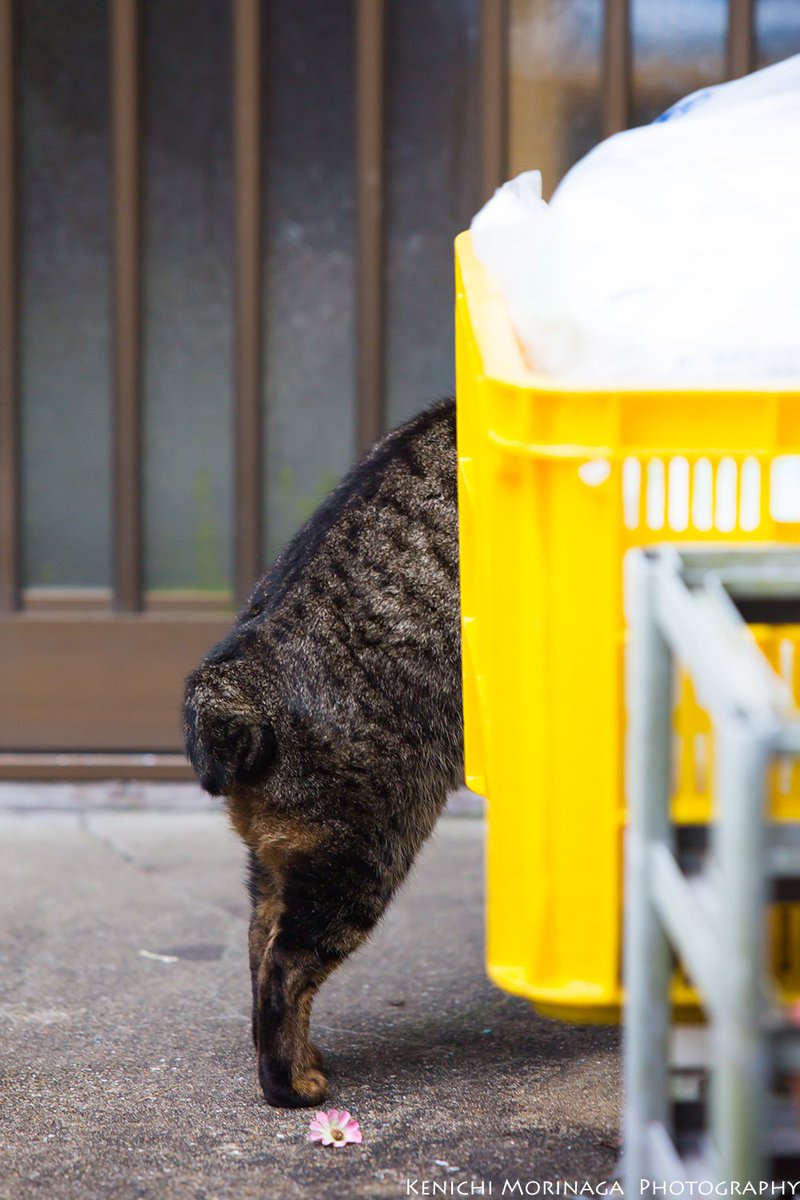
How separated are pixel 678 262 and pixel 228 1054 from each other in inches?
64.9

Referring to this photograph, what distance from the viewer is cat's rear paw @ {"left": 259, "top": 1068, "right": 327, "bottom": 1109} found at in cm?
231

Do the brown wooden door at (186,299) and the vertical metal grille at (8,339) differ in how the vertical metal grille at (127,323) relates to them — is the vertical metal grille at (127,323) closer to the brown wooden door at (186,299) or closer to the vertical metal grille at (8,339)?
the brown wooden door at (186,299)

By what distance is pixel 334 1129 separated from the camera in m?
2.20

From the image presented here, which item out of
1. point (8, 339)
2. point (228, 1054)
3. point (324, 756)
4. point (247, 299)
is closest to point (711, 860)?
point (324, 756)

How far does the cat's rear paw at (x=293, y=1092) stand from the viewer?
7.57 ft

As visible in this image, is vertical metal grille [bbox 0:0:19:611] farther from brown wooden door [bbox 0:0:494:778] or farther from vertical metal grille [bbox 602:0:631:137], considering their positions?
vertical metal grille [bbox 602:0:631:137]

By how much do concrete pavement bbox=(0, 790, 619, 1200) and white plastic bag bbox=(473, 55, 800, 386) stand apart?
1.22 metres

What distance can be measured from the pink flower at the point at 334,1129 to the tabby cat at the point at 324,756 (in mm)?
87

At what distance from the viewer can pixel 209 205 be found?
13.6 feet

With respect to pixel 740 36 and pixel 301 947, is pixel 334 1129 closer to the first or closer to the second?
pixel 301 947

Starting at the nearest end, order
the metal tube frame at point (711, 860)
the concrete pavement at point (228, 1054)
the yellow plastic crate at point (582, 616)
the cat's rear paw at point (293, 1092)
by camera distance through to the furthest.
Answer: the metal tube frame at point (711, 860), the yellow plastic crate at point (582, 616), the concrete pavement at point (228, 1054), the cat's rear paw at point (293, 1092)

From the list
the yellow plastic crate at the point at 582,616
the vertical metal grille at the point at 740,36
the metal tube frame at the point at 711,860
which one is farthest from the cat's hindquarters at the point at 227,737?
the vertical metal grille at the point at 740,36

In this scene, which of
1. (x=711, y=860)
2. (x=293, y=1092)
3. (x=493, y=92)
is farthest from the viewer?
(x=493, y=92)

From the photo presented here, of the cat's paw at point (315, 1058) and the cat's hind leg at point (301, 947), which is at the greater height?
the cat's hind leg at point (301, 947)
